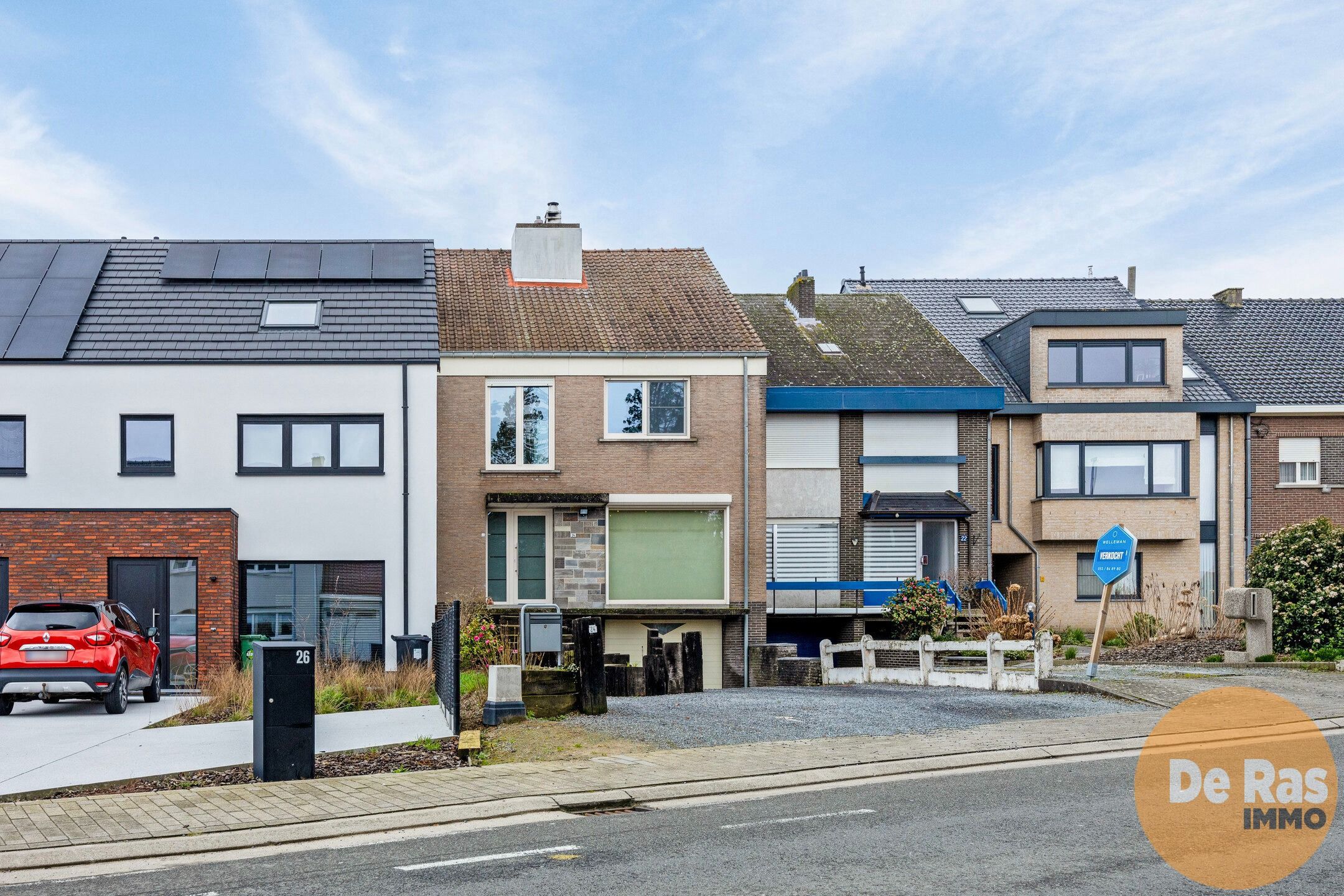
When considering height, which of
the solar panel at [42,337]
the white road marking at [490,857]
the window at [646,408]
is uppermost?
the solar panel at [42,337]

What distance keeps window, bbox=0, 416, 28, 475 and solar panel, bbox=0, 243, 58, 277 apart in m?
3.59

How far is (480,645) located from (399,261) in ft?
29.1

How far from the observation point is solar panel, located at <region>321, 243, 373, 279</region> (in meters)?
26.0

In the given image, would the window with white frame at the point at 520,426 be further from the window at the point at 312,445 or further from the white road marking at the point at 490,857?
the white road marking at the point at 490,857

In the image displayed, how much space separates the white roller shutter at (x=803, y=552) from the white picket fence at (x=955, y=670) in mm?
4776

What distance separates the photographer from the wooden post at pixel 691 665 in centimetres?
1880

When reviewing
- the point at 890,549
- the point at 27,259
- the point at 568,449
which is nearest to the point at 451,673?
the point at 568,449

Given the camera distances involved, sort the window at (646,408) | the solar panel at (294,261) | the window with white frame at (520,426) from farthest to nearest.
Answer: the solar panel at (294,261), the window at (646,408), the window with white frame at (520,426)

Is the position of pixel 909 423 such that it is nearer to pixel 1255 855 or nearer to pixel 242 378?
pixel 242 378

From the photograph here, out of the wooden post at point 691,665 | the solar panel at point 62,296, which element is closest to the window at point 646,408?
the wooden post at point 691,665

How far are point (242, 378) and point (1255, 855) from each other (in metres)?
19.8

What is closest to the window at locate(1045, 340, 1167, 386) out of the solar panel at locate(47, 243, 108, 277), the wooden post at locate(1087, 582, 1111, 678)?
the wooden post at locate(1087, 582, 1111, 678)

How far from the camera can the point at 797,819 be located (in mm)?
9305

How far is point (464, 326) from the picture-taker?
85.5 feet
